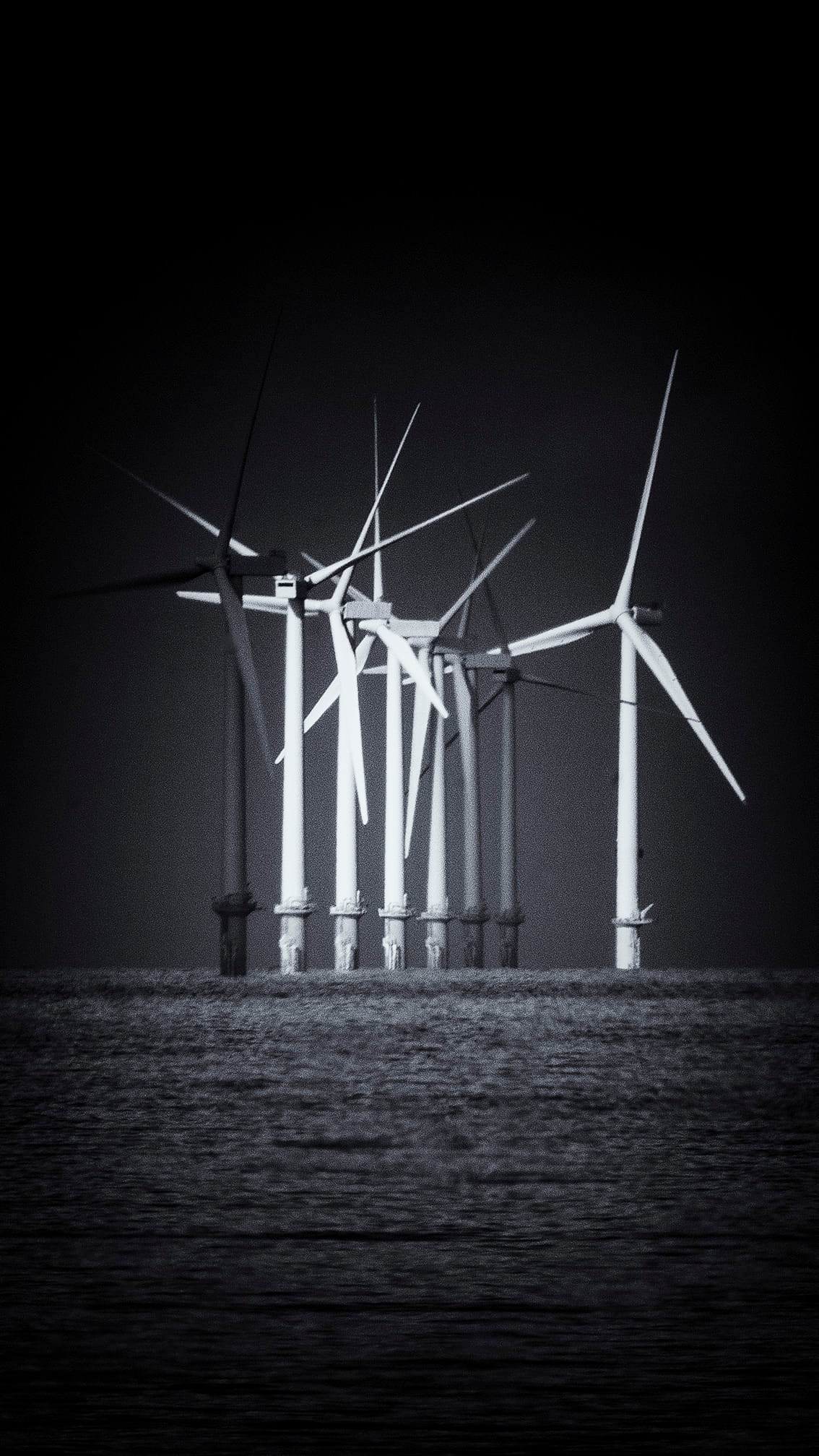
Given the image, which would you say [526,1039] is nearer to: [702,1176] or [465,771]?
[702,1176]

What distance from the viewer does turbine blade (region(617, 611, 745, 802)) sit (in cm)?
A: 5859

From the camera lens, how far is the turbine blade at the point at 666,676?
5859cm

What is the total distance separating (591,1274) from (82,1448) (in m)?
3.39

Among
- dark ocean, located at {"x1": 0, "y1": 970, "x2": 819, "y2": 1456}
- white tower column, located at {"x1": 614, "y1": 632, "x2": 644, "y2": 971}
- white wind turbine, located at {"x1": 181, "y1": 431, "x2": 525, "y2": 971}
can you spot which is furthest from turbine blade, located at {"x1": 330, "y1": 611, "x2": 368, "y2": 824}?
dark ocean, located at {"x1": 0, "y1": 970, "x2": 819, "y2": 1456}

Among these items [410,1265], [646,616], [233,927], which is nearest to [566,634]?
[646,616]

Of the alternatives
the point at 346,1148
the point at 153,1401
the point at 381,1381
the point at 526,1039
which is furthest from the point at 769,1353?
the point at 526,1039

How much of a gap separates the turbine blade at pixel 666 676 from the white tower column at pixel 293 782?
41.7ft

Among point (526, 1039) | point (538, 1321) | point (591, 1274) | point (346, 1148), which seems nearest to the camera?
point (538, 1321)

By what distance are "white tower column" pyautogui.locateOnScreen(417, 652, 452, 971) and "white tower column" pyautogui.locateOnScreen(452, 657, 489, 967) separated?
3.18 ft

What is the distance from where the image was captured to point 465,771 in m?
82.1

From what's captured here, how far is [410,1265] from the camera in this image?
874cm

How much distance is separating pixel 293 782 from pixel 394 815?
12217 millimetres

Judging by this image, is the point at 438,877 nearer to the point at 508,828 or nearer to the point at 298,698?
the point at 508,828

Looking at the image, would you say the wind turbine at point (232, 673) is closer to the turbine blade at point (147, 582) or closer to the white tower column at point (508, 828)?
the turbine blade at point (147, 582)
